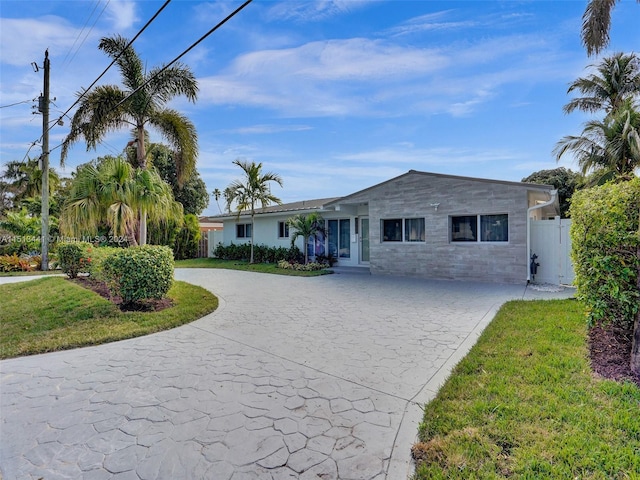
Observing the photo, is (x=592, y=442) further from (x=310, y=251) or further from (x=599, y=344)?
(x=310, y=251)

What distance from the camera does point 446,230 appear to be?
12195 mm

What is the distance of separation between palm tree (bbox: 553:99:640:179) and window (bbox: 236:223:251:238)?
1668 cm

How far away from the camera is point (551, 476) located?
233 cm

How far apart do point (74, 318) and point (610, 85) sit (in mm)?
23357

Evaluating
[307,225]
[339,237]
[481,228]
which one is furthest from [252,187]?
[481,228]

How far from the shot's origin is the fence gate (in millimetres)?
10570

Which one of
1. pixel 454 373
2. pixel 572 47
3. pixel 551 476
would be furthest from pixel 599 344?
pixel 572 47

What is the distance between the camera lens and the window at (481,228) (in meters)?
11.2

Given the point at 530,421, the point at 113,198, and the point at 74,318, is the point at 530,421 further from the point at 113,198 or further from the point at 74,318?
the point at 113,198

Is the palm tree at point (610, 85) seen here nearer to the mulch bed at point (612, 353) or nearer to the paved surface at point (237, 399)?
Answer: the mulch bed at point (612, 353)

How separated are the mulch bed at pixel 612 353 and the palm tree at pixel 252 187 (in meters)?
14.8

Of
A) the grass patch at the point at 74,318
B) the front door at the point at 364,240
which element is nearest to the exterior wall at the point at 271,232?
the front door at the point at 364,240

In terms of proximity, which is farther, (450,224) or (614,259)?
(450,224)

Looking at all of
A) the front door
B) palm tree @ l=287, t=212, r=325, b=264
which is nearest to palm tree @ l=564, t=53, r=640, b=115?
the front door
